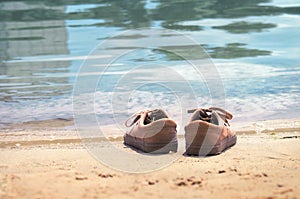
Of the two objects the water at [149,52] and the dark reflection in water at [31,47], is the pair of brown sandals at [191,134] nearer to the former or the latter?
the water at [149,52]

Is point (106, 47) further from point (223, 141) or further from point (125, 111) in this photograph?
point (223, 141)

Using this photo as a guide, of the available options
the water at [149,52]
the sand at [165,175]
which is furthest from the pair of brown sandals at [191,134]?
the water at [149,52]

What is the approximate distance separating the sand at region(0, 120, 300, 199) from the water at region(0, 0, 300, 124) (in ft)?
5.23

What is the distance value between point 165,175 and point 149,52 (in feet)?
20.4

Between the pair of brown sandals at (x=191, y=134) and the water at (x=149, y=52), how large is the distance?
158 cm

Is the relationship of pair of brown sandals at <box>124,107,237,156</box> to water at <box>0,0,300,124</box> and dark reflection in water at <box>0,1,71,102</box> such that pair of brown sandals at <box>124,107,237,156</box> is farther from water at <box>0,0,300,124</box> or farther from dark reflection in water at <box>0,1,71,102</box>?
dark reflection in water at <box>0,1,71,102</box>

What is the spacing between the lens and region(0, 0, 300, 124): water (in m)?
6.44

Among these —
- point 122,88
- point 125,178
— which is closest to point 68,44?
point 122,88

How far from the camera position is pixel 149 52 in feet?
30.9

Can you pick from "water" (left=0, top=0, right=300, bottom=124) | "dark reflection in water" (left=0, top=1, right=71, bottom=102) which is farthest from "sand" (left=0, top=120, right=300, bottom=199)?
"dark reflection in water" (left=0, top=1, right=71, bottom=102)

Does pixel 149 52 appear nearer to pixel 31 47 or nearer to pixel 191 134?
pixel 31 47

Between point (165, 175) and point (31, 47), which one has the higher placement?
point (165, 175)

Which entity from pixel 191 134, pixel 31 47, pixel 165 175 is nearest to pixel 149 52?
pixel 31 47

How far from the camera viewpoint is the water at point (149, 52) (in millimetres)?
6441
